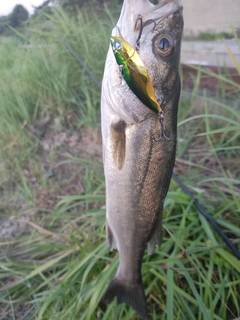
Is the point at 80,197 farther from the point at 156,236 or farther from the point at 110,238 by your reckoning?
the point at 156,236

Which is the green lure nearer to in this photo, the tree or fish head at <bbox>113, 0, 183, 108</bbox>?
fish head at <bbox>113, 0, 183, 108</bbox>

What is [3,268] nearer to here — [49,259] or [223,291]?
[49,259]

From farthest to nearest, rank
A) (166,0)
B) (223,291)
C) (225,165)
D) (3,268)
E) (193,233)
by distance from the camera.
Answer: (225,165) < (3,268) < (193,233) < (223,291) < (166,0)

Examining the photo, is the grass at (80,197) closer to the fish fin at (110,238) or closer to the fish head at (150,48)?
the fish fin at (110,238)

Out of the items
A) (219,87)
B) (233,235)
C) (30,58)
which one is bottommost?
(233,235)

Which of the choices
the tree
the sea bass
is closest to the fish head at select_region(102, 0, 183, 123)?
the sea bass

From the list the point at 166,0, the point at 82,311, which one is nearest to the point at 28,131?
the point at 82,311

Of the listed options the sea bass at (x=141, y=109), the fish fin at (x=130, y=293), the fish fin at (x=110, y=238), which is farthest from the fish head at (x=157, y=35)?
the fish fin at (x=130, y=293)

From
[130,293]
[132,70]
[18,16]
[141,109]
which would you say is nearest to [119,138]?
[141,109]
